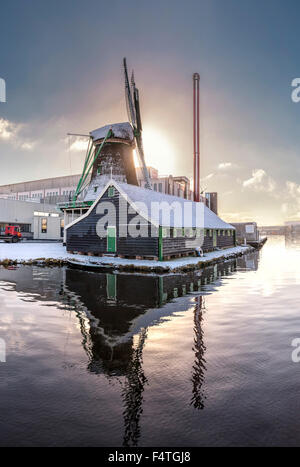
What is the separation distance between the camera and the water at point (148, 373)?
141 inches

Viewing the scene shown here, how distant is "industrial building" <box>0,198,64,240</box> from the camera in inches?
2012

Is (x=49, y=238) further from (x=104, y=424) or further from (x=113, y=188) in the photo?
(x=104, y=424)

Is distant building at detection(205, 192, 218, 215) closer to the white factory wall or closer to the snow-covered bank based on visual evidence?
the white factory wall

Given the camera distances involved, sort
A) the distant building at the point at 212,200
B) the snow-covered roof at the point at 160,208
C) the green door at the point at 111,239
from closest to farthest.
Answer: the snow-covered roof at the point at 160,208
the green door at the point at 111,239
the distant building at the point at 212,200

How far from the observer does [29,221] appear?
180 ft

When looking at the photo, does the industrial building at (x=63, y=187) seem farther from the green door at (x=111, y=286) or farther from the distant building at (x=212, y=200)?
the green door at (x=111, y=286)

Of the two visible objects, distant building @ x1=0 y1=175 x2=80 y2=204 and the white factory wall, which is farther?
distant building @ x1=0 y1=175 x2=80 y2=204

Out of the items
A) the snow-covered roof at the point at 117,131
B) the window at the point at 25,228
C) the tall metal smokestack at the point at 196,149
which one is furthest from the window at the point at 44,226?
the tall metal smokestack at the point at 196,149

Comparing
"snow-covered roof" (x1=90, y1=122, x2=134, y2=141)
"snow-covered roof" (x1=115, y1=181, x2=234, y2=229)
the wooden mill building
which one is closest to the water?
the wooden mill building

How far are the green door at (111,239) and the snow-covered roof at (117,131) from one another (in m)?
15.2

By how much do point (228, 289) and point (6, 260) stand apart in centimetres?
1879

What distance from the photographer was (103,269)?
1978 centimetres

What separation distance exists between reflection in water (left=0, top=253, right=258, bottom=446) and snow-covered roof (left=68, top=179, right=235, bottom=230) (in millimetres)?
7199
